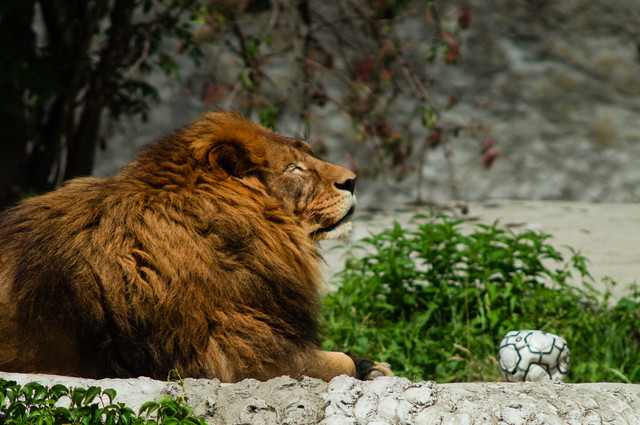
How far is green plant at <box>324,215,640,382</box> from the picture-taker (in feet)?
11.6

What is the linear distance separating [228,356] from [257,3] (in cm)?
442

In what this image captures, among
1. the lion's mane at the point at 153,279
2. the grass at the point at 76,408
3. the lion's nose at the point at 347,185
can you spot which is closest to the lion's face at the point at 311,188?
the lion's nose at the point at 347,185

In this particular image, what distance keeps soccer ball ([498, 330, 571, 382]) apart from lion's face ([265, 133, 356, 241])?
0.88m

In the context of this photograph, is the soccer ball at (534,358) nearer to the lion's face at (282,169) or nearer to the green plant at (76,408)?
the lion's face at (282,169)

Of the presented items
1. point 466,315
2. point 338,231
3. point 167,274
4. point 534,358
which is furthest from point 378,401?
point 466,315

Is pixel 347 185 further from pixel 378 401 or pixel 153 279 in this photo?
pixel 378 401

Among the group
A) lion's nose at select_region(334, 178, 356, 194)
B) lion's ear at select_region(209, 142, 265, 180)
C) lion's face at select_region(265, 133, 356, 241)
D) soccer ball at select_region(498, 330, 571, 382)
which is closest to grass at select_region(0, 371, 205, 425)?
lion's ear at select_region(209, 142, 265, 180)

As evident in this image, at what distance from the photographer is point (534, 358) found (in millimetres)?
2984

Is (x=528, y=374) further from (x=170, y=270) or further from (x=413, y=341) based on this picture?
(x=170, y=270)

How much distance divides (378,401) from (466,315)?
2011mm

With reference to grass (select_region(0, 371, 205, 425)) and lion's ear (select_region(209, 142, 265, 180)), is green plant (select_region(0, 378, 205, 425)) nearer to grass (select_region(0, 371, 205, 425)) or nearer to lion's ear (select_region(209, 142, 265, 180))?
grass (select_region(0, 371, 205, 425))

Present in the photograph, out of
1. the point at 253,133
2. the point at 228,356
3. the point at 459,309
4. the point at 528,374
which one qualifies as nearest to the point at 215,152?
the point at 253,133

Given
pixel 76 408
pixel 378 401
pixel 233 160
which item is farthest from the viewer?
pixel 233 160

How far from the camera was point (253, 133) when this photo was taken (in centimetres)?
277
